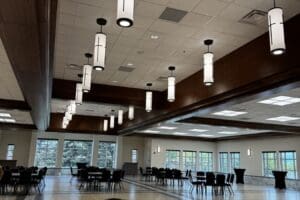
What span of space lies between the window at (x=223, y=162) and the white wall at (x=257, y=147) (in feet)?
2.14

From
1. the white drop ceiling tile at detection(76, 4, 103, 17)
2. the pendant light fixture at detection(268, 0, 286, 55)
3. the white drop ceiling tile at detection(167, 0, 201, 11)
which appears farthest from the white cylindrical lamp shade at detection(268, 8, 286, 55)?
the white drop ceiling tile at detection(76, 4, 103, 17)

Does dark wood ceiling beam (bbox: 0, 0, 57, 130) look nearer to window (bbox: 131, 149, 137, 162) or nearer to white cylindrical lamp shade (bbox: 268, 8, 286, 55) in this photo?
white cylindrical lamp shade (bbox: 268, 8, 286, 55)

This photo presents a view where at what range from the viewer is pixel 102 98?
918 cm

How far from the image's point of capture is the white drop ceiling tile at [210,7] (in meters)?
4.51

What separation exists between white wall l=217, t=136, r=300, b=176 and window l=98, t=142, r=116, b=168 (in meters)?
9.04

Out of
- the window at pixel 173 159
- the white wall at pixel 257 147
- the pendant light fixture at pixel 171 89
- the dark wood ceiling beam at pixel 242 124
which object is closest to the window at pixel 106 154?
the window at pixel 173 159

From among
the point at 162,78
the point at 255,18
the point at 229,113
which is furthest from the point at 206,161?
the point at 255,18

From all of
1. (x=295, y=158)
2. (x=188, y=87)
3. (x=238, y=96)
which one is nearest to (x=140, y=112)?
(x=188, y=87)

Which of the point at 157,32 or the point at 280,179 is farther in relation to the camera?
the point at 280,179

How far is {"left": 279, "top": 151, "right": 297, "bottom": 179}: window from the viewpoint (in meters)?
16.8

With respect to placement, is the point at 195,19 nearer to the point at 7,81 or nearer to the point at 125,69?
the point at 125,69

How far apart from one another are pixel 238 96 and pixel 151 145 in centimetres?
1670

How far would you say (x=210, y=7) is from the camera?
4.64m

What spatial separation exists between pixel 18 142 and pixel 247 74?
19.3 m
